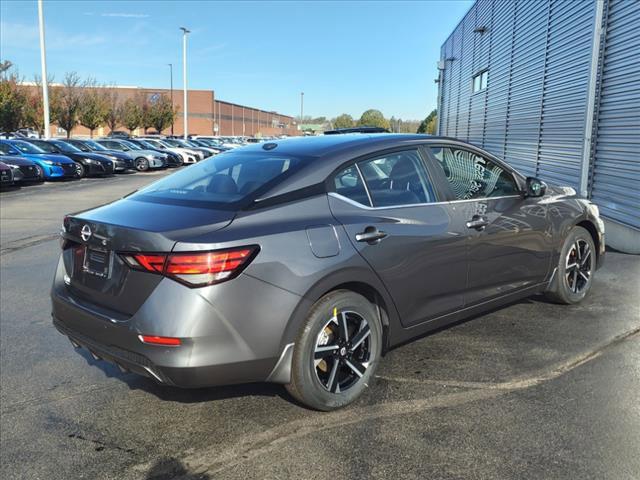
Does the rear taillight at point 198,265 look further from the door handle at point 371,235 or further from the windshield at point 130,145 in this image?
the windshield at point 130,145

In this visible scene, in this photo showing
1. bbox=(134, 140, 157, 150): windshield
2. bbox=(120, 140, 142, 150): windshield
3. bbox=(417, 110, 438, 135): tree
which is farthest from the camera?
bbox=(417, 110, 438, 135): tree

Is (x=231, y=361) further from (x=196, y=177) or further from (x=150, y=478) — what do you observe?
(x=196, y=177)

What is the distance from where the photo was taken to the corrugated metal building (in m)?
8.08

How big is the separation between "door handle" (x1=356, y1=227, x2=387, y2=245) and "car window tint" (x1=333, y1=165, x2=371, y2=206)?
0.20 metres

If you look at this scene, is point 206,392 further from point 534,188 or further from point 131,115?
point 131,115

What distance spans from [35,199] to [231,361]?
14.4 metres

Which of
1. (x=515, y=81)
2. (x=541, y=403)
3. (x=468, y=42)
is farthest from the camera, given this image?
(x=468, y=42)

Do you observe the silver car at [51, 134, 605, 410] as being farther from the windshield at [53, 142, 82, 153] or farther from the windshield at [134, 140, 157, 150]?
the windshield at [134, 140, 157, 150]

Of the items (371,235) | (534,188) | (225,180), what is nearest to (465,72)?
(534,188)

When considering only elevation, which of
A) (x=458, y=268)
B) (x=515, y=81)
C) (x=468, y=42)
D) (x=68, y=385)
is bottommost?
(x=68, y=385)

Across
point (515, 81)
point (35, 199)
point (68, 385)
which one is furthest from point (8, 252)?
point (515, 81)

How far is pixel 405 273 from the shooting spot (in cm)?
355

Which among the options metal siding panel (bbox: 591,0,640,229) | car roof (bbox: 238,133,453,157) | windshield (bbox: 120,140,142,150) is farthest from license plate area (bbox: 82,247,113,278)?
windshield (bbox: 120,140,142,150)

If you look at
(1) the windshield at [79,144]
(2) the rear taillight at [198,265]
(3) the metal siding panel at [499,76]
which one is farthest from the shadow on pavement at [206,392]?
(1) the windshield at [79,144]
